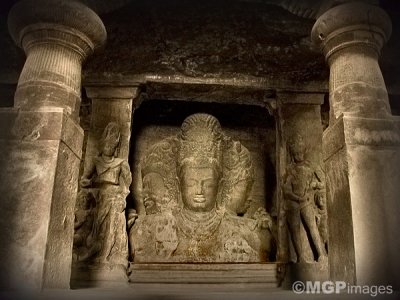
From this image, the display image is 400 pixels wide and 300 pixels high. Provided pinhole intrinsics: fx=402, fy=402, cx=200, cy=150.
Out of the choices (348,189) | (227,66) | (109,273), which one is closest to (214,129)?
(227,66)

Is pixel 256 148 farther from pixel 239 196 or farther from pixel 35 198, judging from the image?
pixel 35 198

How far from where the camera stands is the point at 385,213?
2777mm

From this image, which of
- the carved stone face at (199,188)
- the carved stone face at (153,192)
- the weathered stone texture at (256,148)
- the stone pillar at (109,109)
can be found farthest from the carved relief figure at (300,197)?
the stone pillar at (109,109)

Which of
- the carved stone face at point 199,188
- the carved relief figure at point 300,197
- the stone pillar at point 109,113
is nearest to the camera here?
the carved relief figure at point 300,197

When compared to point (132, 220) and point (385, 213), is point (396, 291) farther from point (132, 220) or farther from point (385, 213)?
point (132, 220)

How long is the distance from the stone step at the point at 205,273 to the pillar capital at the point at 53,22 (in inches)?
98.1

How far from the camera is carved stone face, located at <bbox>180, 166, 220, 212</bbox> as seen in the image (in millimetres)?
5348

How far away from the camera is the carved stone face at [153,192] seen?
5.49m

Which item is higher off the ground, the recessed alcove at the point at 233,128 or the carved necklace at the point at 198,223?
the recessed alcove at the point at 233,128

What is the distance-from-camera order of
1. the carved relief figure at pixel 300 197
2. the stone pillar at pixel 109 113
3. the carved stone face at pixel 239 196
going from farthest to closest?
the carved stone face at pixel 239 196, the stone pillar at pixel 109 113, the carved relief figure at pixel 300 197

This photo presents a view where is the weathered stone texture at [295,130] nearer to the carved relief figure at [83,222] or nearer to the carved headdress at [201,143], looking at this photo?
the carved headdress at [201,143]

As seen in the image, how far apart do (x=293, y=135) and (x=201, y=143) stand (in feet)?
4.11

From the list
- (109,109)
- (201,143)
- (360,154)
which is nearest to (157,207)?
(201,143)

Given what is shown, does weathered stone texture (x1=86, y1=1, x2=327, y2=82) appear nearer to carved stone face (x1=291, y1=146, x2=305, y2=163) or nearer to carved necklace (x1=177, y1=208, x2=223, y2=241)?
carved stone face (x1=291, y1=146, x2=305, y2=163)
